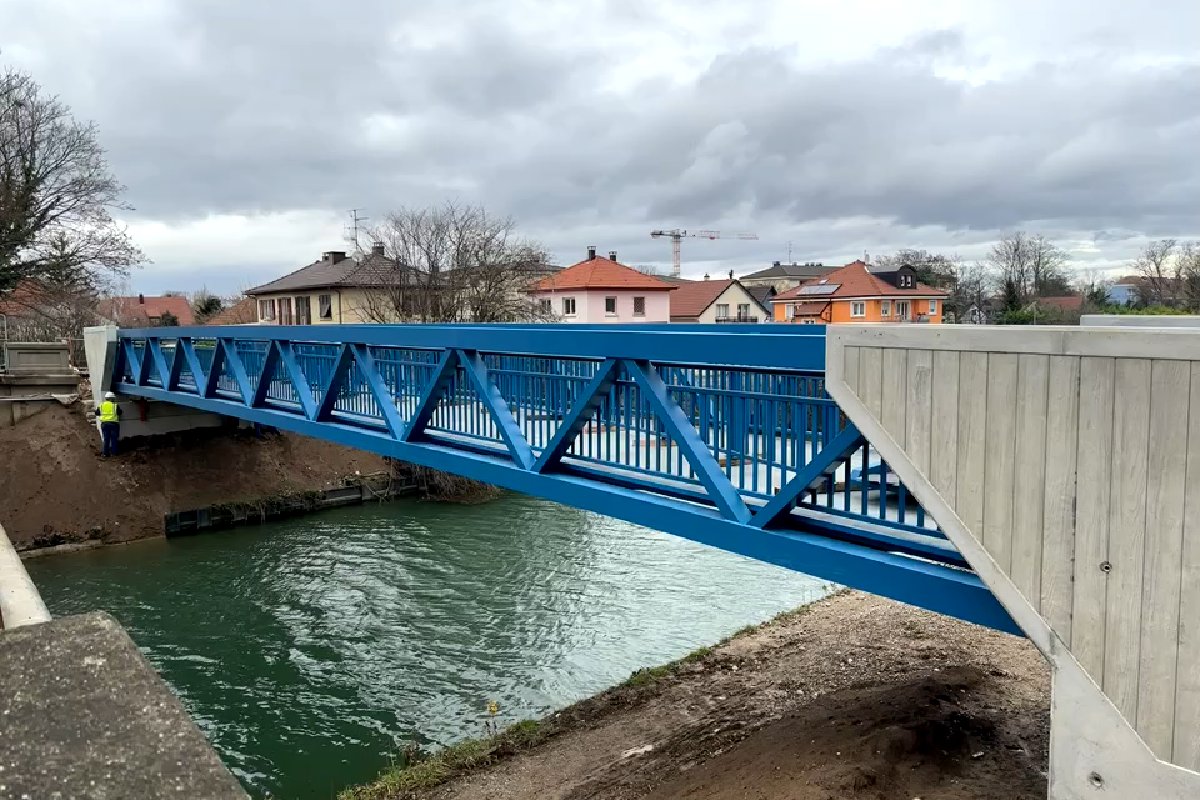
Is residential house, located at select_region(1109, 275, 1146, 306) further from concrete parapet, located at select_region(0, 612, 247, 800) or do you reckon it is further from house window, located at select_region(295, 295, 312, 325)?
concrete parapet, located at select_region(0, 612, 247, 800)

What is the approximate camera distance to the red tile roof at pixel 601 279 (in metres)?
47.7

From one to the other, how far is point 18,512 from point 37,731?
19.7 metres

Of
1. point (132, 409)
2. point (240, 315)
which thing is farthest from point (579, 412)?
point (240, 315)

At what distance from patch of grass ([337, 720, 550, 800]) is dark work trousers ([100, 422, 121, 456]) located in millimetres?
14924

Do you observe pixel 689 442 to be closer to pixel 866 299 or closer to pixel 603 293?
pixel 603 293

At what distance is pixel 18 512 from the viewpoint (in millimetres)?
18359

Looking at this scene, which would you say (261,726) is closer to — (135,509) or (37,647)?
(37,647)

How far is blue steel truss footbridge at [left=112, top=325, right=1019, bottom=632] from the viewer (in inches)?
197

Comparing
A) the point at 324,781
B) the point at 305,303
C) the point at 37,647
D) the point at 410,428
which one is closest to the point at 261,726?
the point at 324,781

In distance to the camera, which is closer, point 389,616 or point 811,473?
point 811,473

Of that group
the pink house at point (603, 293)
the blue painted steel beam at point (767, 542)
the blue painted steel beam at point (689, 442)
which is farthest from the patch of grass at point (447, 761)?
the pink house at point (603, 293)

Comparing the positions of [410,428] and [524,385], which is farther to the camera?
[410,428]

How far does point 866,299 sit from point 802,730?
163 feet

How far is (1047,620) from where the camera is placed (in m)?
3.72
